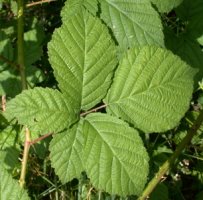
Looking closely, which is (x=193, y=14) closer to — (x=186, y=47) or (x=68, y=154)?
(x=186, y=47)

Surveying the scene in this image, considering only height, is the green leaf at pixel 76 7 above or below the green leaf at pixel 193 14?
above

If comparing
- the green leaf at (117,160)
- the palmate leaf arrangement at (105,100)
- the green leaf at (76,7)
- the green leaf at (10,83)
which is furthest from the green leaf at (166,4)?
the green leaf at (10,83)

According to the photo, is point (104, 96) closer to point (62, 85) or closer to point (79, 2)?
point (62, 85)

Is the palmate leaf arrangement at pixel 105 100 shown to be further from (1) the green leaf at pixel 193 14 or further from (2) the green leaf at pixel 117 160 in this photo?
(1) the green leaf at pixel 193 14

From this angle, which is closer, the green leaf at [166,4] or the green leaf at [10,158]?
the green leaf at [166,4]

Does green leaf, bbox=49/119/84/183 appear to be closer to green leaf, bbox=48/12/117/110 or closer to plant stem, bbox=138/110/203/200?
green leaf, bbox=48/12/117/110

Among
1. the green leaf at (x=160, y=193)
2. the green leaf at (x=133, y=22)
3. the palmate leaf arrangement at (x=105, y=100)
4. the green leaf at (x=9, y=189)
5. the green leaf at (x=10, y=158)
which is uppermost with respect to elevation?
the green leaf at (x=133, y=22)

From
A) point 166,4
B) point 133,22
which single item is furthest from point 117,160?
point 166,4
